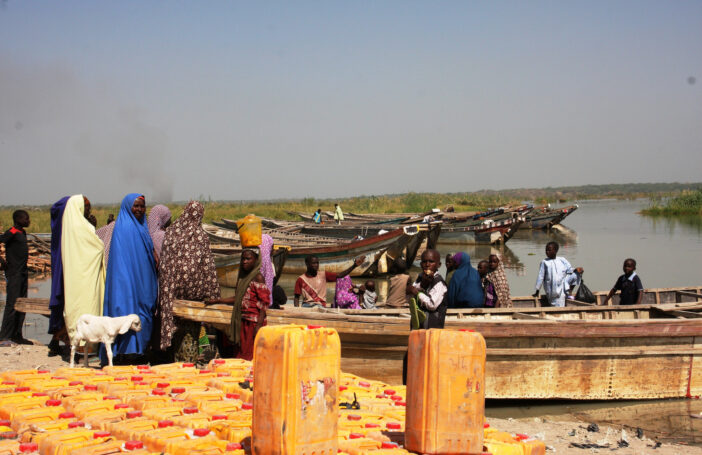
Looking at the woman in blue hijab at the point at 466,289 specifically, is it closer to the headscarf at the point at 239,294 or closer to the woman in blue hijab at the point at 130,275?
the headscarf at the point at 239,294

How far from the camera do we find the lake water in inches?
262

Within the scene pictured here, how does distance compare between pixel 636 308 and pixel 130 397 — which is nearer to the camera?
pixel 130 397

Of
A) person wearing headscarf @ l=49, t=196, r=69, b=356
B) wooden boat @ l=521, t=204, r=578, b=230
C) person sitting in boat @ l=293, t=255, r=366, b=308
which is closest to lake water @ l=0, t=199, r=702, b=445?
wooden boat @ l=521, t=204, r=578, b=230

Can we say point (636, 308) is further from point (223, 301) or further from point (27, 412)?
point (27, 412)

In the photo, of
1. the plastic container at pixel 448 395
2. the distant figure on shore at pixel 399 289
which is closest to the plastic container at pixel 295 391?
the plastic container at pixel 448 395

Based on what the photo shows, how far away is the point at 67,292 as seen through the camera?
20.9ft

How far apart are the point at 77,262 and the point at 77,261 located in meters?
0.01

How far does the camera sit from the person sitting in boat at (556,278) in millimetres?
8445

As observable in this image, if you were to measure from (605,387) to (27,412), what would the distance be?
555cm

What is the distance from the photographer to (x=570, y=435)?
18.5ft

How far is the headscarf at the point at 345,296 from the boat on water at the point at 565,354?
4.49ft

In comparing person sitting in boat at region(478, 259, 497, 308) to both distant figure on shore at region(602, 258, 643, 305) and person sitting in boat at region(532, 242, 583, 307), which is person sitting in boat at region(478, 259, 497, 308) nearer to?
person sitting in boat at region(532, 242, 583, 307)

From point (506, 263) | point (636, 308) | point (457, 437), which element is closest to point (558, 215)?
point (506, 263)

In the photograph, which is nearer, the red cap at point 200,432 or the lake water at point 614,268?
the red cap at point 200,432
